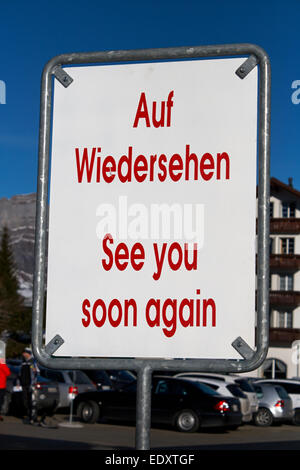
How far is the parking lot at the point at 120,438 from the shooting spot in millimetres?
18578

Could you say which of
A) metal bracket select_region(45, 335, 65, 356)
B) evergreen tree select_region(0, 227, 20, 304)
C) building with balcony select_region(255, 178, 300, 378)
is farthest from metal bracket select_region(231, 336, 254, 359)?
evergreen tree select_region(0, 227, 20, 304)

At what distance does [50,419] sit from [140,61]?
25080mm

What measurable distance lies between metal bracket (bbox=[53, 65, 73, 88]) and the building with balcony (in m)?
63.7

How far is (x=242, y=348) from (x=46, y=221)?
0.62 meters

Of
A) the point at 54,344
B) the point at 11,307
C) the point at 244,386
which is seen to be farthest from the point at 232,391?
the point at 11,307

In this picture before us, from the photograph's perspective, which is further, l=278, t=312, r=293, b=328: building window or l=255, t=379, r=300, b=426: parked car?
l=278, t=312, r=293, b=328: building window

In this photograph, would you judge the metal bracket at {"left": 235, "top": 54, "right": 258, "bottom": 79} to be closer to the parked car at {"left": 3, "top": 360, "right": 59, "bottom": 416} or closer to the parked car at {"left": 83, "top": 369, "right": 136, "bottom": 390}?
the parked car at {"left": 3, "top": 360, "right": 59, "bottom": 416}

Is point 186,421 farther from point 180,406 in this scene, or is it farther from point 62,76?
point 62,76

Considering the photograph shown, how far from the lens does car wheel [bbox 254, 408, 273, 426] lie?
28750mm

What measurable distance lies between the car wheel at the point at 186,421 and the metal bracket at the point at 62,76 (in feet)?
74.3

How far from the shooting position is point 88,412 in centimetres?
2608

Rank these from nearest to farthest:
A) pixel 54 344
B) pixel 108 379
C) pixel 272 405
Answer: pixel 54 344
pixel 272 405
pixel 108 379

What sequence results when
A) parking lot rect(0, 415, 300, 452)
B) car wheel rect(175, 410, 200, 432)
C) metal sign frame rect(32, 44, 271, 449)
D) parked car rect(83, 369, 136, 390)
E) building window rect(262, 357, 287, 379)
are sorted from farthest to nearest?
building window rect(262, 357, 287, 379) → parked car rect(83, 369, 136, 390) → car wheel rect(175, 410, 200, 432) → parking lot rect(0, 415, 300, 452) → metal sign frame rect(32, 44, 271, 449)
